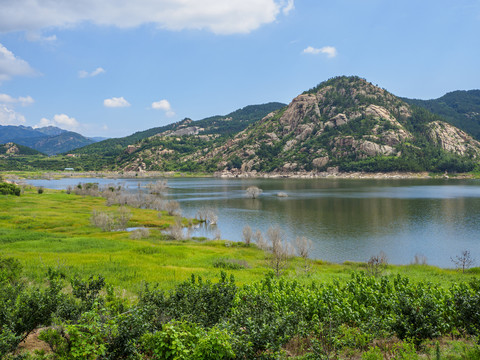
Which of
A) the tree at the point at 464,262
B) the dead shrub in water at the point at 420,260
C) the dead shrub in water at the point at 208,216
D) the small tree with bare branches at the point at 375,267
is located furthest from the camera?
the dead shrub in water at the point at 208,216

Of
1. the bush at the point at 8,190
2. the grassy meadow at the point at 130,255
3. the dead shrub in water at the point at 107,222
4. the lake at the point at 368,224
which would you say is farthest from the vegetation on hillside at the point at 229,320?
the bush at the point at 8,190

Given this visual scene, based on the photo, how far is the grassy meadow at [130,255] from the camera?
96.0 feet

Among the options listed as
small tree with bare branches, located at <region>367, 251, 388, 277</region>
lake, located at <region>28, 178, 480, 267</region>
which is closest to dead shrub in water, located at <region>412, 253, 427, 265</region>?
lake, located at <region>28, 178, 480, 267</region>

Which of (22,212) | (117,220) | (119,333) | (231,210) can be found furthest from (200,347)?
(231,210)

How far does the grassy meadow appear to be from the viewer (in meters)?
29.3

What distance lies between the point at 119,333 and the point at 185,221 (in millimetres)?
78853

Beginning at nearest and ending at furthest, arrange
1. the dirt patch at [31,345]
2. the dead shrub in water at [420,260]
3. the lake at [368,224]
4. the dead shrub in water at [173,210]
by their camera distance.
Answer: the dirt patch at [31,345], the dead shrub in water at [420,260], the lake at [368,224], the dead shrub in water at [173,210]

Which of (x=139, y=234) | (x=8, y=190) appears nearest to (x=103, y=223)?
(x=139, y=234)

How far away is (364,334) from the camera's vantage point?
1217 centimetres

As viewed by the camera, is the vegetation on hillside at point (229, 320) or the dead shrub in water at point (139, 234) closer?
the vegetation on hillside at point (229, 320)

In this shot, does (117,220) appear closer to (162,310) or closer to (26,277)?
(26,277)

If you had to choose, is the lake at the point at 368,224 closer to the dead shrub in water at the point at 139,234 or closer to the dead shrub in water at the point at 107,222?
the dead shrub in water at the point at 139,234

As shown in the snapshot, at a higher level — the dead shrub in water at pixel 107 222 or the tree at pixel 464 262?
the dead shrub in water at pixel 107 222

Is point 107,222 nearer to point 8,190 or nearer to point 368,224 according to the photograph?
point 8,190
